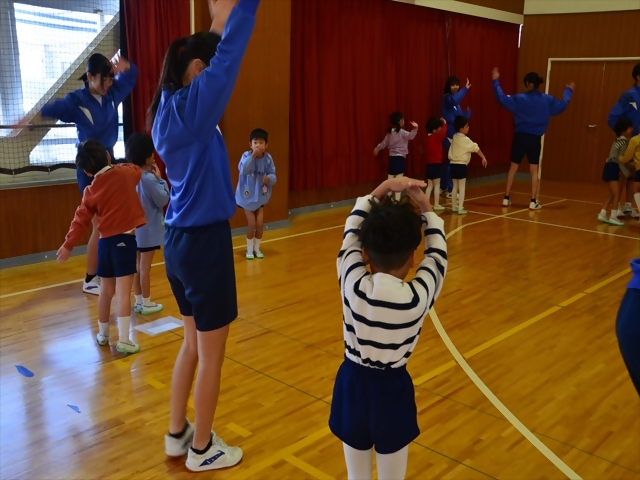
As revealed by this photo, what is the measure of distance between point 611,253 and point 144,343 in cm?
453

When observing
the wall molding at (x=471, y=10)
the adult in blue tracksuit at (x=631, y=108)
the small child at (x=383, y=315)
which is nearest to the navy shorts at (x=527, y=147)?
the adult in blue tracksuit at (x=631, y=108)

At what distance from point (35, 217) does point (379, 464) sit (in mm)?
4304

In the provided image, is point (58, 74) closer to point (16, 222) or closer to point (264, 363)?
point (16, 222)

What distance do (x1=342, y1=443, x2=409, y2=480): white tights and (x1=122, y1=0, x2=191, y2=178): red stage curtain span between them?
4.44 meters

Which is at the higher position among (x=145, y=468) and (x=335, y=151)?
(x=335, y=151)

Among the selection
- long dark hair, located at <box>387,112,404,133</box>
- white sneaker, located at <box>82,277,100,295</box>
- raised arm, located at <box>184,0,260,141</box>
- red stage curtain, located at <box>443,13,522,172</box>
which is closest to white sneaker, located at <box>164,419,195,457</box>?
raised arm, located at <box>184,0,260,141</box>

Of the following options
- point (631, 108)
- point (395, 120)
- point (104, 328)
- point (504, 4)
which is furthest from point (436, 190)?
point (104, 328)

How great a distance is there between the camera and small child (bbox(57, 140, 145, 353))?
11.0 feet

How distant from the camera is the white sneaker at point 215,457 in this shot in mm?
2420

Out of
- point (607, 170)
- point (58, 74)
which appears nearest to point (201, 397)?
point (58, 74)

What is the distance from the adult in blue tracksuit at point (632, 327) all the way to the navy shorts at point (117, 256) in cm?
258

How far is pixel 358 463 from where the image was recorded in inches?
72.8

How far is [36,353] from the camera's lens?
3504 mm

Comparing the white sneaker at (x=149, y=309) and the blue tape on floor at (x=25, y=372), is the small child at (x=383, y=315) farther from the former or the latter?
the white sneaker at (x=149, y=309)
